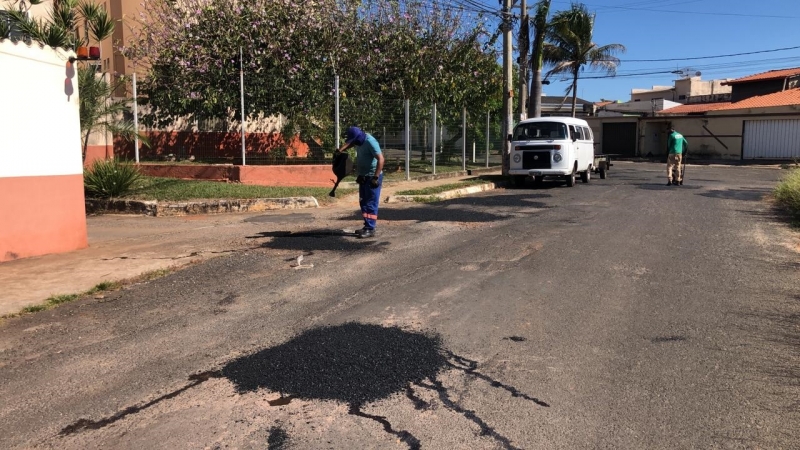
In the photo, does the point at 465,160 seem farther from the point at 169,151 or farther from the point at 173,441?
the point at 173,441

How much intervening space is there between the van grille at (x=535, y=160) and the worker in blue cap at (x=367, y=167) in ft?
31.4

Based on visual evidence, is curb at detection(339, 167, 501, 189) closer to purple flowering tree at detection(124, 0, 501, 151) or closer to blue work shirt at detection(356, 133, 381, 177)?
purple flowering tree at detection(124, 0, 501, 151)

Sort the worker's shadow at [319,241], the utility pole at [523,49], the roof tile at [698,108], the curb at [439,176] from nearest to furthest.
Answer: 1. the worker's shadow at [319,241]
2. the curb at [439,176]
3. the utility pole at [523,49]
4. the roof tile at [698,108]

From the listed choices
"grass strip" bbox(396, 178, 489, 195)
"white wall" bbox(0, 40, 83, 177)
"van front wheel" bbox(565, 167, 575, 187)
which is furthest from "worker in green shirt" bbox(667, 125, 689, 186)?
"white wall" bbox(0, 40, 83, 177)

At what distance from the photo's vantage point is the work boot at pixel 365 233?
942 cm

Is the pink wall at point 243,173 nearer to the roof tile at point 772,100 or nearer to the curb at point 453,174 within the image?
the curb at point 453,174

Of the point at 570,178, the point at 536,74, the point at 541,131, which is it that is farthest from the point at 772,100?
the point at 541,131

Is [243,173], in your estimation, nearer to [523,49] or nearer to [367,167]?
[367,167]

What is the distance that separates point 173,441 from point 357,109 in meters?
15.0

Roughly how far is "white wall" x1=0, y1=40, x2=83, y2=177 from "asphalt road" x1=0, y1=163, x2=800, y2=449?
2648 millimetres

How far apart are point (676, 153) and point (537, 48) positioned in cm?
769

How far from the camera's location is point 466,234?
9.80 meters

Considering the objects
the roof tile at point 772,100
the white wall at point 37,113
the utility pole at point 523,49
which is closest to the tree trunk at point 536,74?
the utility pole at point 523,49

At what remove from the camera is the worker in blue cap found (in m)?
9.16
